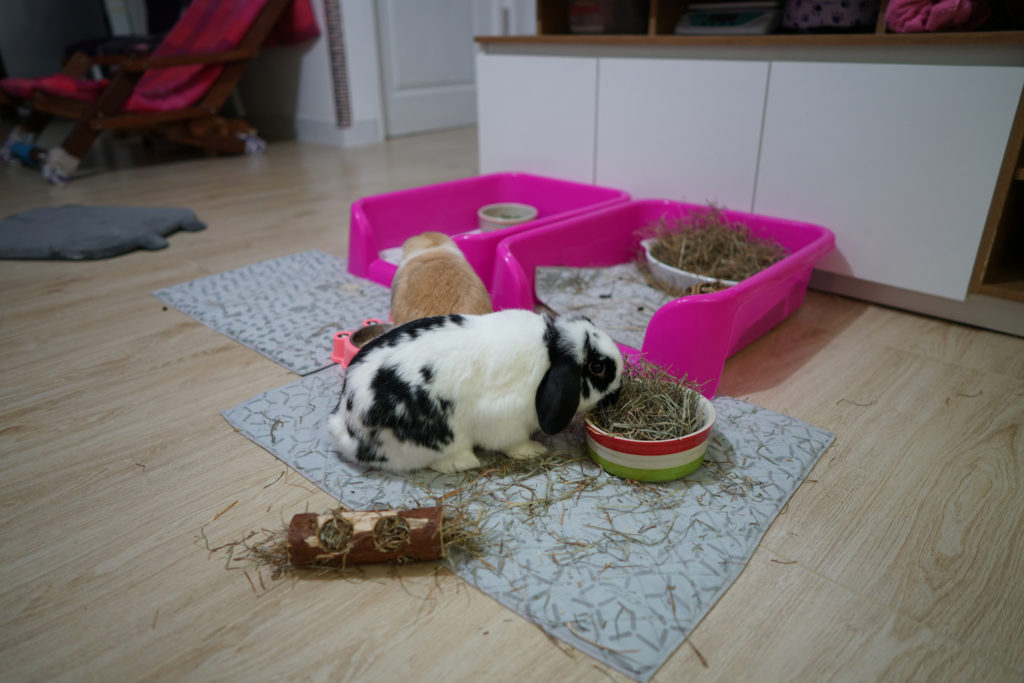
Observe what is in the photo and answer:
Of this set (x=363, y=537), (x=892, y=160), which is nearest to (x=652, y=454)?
(x=363, y=537)

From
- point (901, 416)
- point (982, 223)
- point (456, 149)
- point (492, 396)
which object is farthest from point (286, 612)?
point (456, 149)

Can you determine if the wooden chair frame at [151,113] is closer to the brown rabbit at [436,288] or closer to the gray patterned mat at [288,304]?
the gray patterned mat at [288,304]

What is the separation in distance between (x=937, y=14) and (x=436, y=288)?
1.41 meters

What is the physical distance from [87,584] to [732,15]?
2297 mm

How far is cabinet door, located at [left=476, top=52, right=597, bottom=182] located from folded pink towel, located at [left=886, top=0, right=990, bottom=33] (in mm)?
1031

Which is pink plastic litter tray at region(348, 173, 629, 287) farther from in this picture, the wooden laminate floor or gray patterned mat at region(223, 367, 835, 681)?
gray patterned mat at region(223, 367, 835, 681)

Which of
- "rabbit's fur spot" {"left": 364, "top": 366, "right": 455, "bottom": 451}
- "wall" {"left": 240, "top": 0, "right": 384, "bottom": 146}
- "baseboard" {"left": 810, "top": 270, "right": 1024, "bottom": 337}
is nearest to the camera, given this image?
"rabbit's fur spot" {"left": 364, "top": 366, "right": 455, "bottom": 451}

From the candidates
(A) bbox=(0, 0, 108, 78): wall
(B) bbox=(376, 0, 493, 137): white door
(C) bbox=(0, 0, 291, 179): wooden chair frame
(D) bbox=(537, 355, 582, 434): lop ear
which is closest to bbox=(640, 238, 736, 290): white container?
(D) bbox=(537, 355, 582, 434): lop ear

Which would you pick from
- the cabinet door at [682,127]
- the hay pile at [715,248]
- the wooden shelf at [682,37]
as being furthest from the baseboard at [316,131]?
the hay pile at [715,248]

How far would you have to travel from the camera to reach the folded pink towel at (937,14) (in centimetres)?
162

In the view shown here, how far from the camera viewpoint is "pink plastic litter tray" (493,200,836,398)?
1451 millimetres

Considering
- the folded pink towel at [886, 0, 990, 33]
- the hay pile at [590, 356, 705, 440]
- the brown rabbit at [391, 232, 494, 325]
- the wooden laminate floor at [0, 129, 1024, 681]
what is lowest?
the wooden laminate floor at [0, 129, 1024, 681]

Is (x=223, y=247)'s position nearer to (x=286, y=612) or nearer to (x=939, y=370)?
(x=286, y=612)

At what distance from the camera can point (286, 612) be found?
99 centimetres
